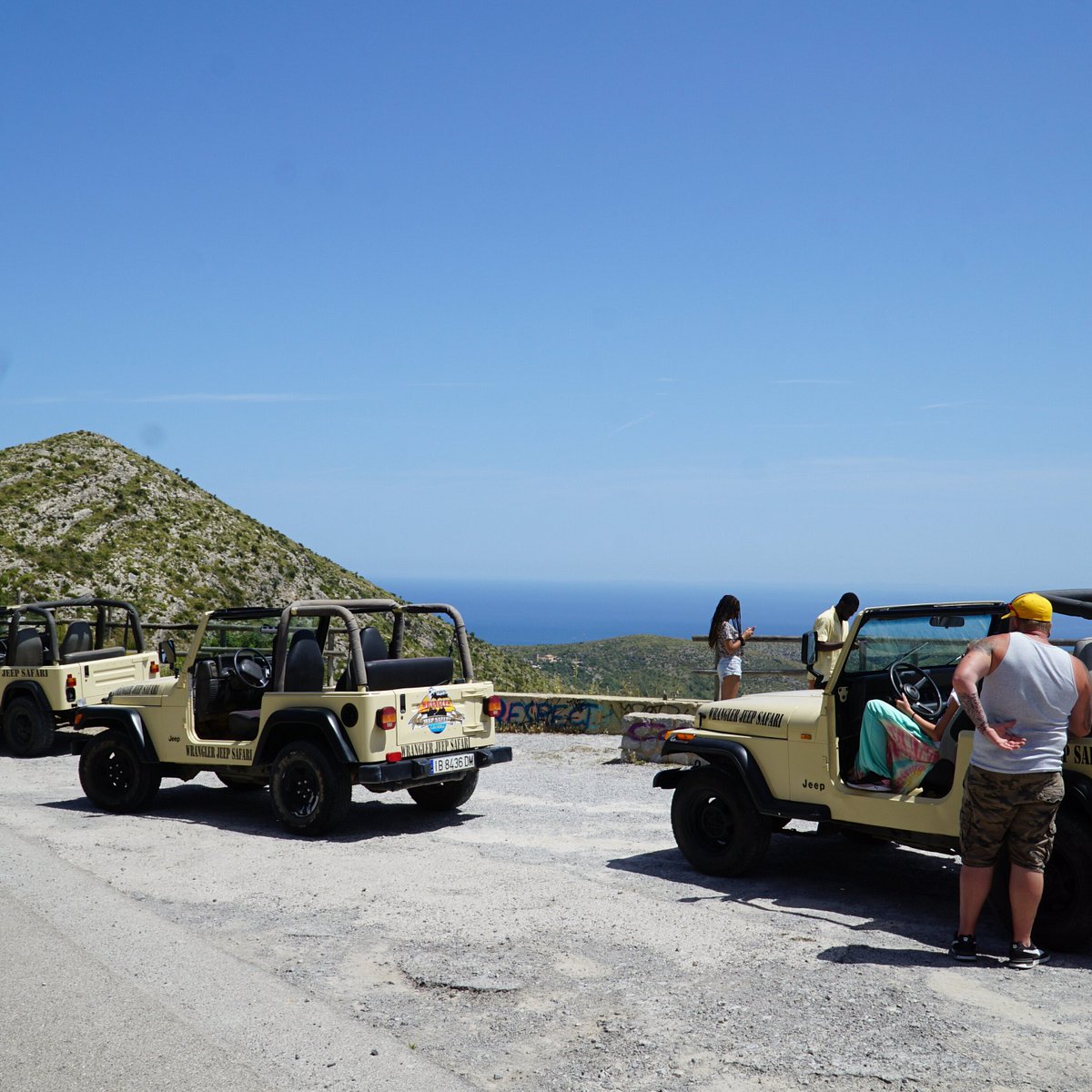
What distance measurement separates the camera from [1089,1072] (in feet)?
15.9

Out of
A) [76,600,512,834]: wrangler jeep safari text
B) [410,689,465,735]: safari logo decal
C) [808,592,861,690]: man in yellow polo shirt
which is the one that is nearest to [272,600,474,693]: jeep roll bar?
[76,600,512,834]: wrangler jeep safari text

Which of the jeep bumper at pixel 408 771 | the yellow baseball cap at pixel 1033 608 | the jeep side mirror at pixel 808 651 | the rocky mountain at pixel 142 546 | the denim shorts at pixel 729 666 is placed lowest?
the jeep bumper at pixel 408 771

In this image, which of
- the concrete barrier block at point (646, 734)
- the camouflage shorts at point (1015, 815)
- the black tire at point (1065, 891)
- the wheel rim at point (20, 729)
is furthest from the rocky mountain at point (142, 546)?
the camouflage shorts at point (1015, 815)

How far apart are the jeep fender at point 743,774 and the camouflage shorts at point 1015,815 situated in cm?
148

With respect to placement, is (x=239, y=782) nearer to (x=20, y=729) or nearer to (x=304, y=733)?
(x=304, y=733)

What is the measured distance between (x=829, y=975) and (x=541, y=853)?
139 inches

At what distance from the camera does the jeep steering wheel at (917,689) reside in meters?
7.66

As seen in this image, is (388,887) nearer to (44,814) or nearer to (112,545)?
(44,814)

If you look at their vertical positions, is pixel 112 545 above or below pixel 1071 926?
above

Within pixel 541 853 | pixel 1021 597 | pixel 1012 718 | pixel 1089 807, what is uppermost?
pixel 1021 597

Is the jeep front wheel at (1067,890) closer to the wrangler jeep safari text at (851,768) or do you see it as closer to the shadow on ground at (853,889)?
the wrangler jeep safari text at (851,768)

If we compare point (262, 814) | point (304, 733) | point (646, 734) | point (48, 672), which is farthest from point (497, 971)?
point (48, 672)

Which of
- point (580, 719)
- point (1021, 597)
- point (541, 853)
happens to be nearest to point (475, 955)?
point (541, 853)

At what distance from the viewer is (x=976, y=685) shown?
6.38m
